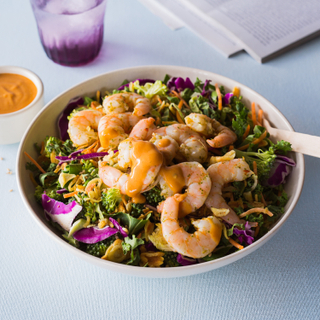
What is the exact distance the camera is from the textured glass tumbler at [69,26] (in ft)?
11.5

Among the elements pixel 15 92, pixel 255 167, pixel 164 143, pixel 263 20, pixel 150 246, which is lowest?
pixel 150 246

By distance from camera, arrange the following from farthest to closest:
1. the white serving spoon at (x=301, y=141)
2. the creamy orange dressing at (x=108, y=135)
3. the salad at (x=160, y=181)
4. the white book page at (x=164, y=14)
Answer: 1. the white book page at (x=164, y=14)
2. the white serving spoon at (x=301, y=141)
3. the creamy orange dressing at (x=108, y=135)
4. the salad at (x=160, y=181)

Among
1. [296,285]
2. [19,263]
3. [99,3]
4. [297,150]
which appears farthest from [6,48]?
[296,285]

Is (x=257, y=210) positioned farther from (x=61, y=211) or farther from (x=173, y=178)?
(x=61, y=211)

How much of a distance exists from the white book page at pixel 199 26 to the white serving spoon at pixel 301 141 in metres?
1.77

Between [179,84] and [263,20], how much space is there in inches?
78.4

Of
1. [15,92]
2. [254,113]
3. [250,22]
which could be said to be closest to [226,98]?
[254,113]

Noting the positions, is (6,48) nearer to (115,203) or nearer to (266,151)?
(115,203)

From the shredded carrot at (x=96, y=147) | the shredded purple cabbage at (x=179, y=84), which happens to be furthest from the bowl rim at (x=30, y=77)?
the shredded purple cabbage at (x=179, y=84)

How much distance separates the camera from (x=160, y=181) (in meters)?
2.12

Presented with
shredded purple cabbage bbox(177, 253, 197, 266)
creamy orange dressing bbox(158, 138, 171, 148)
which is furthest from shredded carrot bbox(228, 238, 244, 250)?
creamy orange dressing bbox(158, 138, 171, 148)

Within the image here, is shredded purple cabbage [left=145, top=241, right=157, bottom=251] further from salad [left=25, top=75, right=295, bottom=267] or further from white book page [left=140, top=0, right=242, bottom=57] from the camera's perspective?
white book page [left=140, top=0, right=242, bottom=57]

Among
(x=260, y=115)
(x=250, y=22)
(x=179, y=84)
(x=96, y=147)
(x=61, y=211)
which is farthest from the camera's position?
(x=250, y=22)

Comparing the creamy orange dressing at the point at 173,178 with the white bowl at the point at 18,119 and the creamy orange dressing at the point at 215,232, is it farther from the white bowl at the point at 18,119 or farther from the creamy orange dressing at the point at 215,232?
the white bowl at the point at 18,119
